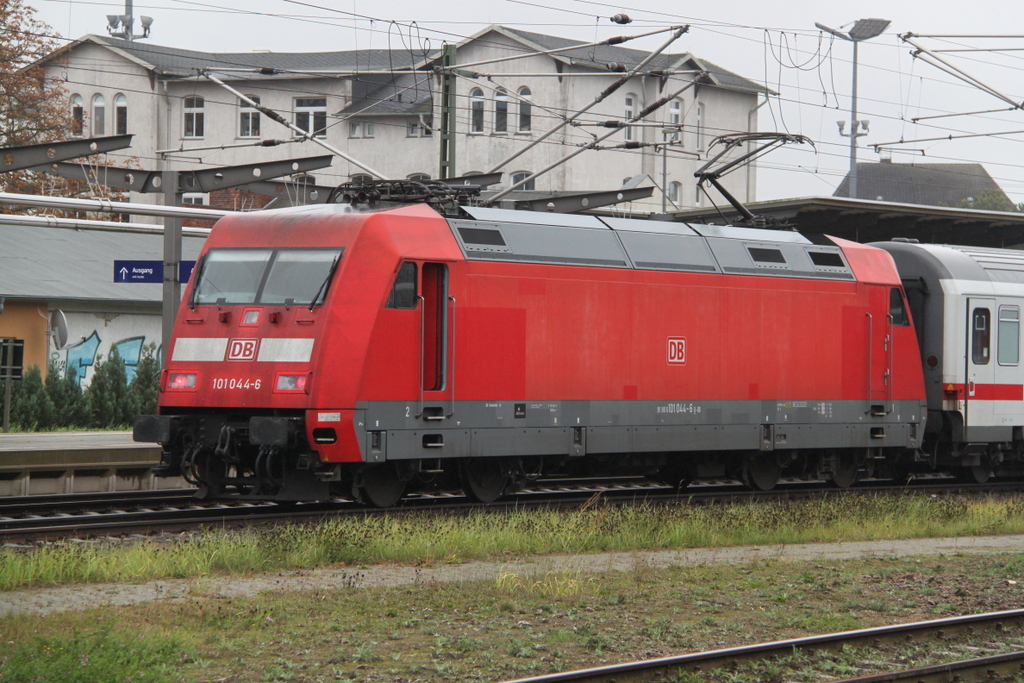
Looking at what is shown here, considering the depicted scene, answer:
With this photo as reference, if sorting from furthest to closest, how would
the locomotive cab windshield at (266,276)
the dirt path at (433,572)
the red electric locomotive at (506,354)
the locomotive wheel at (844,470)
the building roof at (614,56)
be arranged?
the building roof at (614,56), the locomotive wheel at (844,470), the locomotive cab windshield at (266,276), the red electric locomotive at (506,354), the dirt path at (433,572)

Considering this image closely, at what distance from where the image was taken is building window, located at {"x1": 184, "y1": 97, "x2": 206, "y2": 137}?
57406mm

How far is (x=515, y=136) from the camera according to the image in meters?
55.0

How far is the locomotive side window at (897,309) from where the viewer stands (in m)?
18.7

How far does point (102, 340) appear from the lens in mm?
32250

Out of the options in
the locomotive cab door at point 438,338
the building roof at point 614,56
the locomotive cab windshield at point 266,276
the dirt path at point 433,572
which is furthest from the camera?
the building roof at point 614,56

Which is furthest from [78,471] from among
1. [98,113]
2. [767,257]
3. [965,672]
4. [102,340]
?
[98,113]

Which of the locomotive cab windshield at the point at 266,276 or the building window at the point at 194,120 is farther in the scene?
the building window at the point at 194,120

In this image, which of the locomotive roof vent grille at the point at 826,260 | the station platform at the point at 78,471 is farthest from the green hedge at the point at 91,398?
the locomotive roof vent grille at the point at 826,260

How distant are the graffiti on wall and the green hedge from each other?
12.1ft

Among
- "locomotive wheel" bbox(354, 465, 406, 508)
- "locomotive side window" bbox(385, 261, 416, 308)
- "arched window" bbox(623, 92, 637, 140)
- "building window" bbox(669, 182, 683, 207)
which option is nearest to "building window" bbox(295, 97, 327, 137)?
"arched window" bbox(623, 92, 637, 140)

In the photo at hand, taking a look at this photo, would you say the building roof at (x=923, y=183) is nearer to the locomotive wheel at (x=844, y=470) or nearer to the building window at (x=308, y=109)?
the building window at (x=308, y=109)

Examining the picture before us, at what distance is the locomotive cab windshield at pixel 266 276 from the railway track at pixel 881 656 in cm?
676

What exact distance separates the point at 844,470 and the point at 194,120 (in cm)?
4434

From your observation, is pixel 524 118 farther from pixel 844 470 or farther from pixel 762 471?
pixel 762 471
